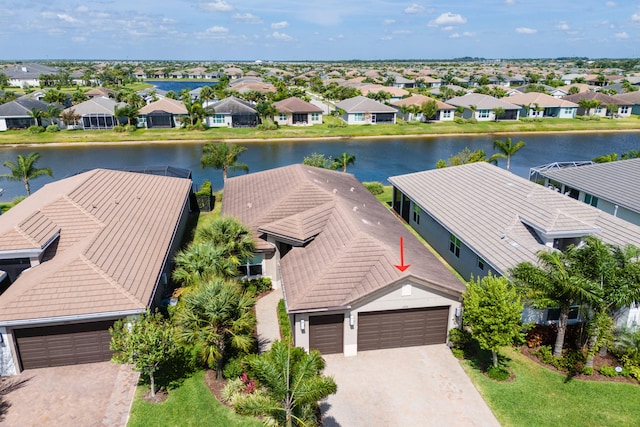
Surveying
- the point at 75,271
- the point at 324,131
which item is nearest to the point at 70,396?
the point at 75,271

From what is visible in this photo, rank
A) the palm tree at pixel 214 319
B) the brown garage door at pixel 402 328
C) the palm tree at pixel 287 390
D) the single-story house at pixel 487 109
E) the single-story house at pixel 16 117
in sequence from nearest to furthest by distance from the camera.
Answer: the palm tree at pixel 287 390
the palm tree at pixel 214 319
the brown garage door at pixel 402 328
the single-story house at pixel 16 117
the single-story house at pixel 487 109

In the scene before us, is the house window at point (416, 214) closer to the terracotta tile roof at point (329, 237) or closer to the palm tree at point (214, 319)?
the terracotta tile roof at point (329, 237)

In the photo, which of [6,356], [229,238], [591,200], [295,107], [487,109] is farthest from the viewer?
[487,109]

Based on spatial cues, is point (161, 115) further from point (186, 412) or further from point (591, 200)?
point (186, 412)

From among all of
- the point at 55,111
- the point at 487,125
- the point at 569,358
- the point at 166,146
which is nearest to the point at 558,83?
the point at 487,125

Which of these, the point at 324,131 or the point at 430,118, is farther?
the point at 430,118

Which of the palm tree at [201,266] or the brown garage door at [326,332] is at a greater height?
the palm tree at [201,266]

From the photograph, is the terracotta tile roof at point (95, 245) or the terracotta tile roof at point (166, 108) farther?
the terracotta tile roof at point (166, 108)

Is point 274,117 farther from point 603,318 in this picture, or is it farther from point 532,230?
point 603,318

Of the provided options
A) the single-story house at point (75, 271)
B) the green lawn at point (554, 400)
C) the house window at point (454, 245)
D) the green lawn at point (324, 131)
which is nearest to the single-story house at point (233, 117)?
the green lawn at point (324, 131)
